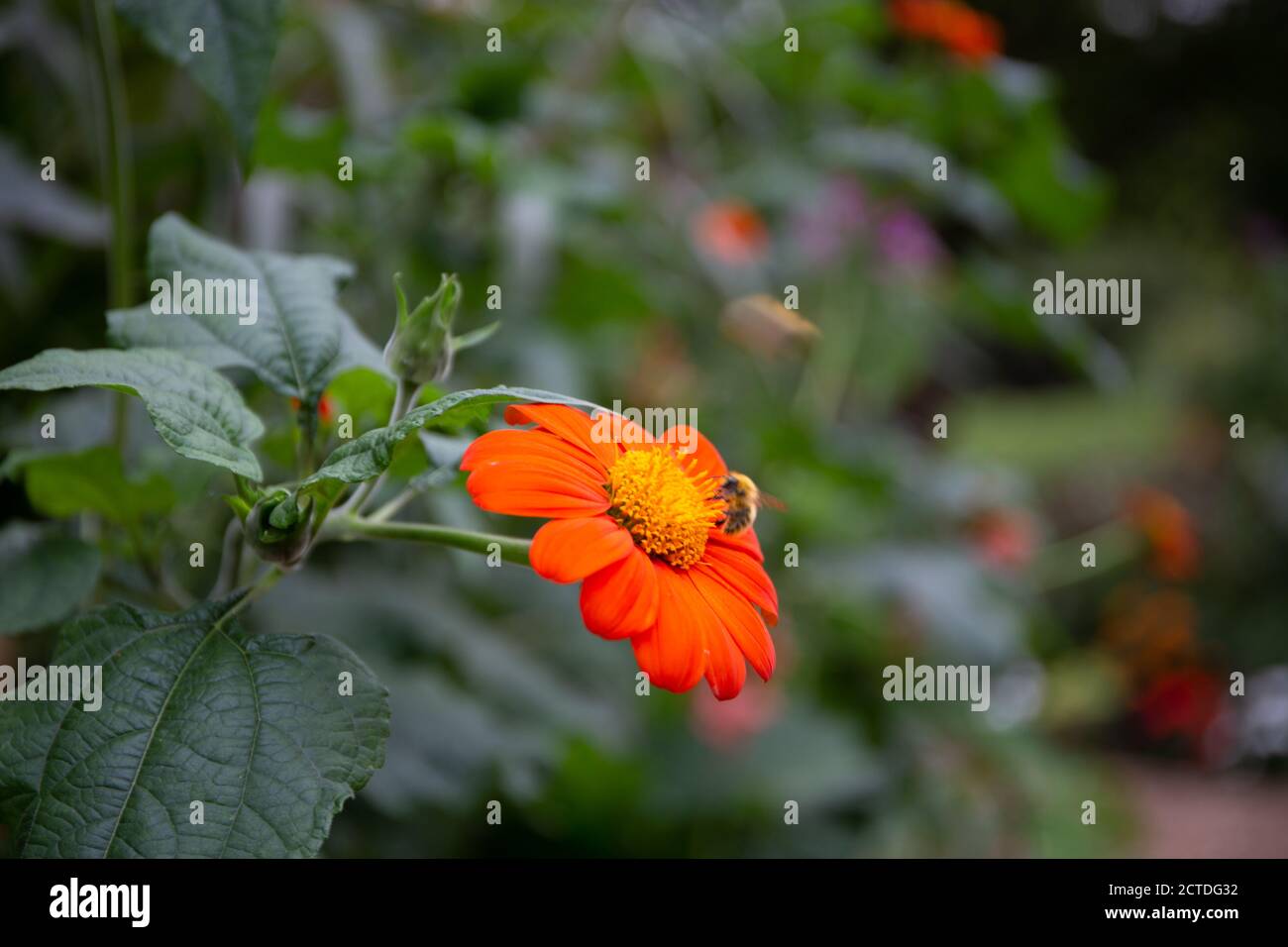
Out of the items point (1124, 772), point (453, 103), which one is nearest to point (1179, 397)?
point (1124, 772)

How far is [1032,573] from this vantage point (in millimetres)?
2348

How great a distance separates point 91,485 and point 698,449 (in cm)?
36

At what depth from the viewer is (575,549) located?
464mm

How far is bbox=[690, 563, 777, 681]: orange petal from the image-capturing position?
1.59ft

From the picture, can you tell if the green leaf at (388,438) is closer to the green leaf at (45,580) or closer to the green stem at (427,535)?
the green stem at (427,535)

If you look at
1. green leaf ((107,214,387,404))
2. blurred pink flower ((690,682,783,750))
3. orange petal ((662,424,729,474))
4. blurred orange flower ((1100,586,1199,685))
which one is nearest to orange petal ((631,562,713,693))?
orange petal ((662,424,729,474))

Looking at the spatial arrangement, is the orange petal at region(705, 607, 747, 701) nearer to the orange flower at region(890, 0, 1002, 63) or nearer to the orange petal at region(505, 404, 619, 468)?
the orange petal at region(505, 404, 619, 468)

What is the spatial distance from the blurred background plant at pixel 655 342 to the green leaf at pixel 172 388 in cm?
10

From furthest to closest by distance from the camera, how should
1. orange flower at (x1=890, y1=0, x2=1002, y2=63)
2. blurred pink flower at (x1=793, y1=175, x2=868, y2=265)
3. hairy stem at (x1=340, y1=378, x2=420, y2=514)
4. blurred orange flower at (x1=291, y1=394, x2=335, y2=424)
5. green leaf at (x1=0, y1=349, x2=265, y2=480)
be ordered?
blurred pink flower at (x1=793, y1=175, x2=868, y2=265), orange flower at (x1=890, y1=0, x2=1002, y2=63), blurred orange flower at (x1=291, y1=394, x2=335, y2=424), hairy stem at (x1=340, y1=378, x2=420, y2=514), green leaf at (x1=0, y1=349, x2=265, y2=480)

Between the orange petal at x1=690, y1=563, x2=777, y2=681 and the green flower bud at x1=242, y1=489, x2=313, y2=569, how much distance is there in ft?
0.62

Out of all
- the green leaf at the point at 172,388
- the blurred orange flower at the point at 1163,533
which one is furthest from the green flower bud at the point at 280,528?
the blurred orange flower at the point at 1163,533

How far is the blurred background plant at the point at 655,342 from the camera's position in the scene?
3.31ft

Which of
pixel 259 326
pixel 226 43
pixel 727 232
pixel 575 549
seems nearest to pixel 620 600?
pixel 575 549
